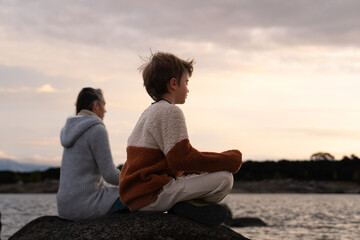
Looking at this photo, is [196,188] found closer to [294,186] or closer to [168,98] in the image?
[168,98]

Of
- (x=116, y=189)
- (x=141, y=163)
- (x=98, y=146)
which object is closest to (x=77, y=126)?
(x=98, y=146)

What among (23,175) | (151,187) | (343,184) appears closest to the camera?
(151,187)

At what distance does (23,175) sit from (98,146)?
85708mm

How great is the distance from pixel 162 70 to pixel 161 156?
86 centimetres

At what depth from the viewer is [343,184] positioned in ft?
262

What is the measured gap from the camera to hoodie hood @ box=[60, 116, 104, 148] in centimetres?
642

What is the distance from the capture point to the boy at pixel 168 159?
16.6ft

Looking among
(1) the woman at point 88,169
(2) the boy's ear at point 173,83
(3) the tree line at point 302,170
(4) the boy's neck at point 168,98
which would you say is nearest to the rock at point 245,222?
(1) the woman at point 88,169

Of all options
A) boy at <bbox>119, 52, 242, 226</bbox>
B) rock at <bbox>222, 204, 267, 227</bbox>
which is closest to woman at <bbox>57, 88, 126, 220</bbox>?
boy at <bbox>119, 52, 242, 226</bbox>

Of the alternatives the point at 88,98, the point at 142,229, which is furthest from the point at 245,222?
the point at 142,229

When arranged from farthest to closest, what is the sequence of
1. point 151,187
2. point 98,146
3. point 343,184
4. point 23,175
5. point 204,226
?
point 23,175 → point 343,184 → point 98,146 → point 204,226 → point 151,187

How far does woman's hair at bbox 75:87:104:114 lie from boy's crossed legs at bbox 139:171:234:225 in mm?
1824

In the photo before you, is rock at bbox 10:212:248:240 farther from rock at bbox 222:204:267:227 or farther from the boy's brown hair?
rock at bbox 222:204:267:227

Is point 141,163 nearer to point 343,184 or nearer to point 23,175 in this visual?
point 343,184
